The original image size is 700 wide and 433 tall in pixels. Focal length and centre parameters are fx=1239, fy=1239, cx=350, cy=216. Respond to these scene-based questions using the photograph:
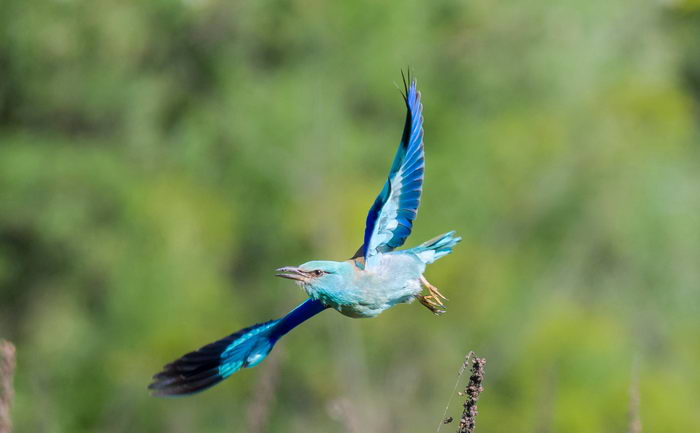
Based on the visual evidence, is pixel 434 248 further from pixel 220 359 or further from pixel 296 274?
pixel 220 359

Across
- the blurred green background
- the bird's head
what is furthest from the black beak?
the blurred green background

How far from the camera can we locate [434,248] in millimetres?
5332

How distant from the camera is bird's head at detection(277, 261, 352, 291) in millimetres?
4621

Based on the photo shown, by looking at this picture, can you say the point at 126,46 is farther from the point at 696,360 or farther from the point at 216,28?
the point at 696,360

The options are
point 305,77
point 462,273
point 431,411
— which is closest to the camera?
point 431,411

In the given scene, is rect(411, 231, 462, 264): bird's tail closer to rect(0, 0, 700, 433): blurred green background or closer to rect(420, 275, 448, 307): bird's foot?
rect(420, 275, 448, 307): bird's foot

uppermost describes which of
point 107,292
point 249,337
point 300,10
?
point 300,10

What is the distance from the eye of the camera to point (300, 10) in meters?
23.1

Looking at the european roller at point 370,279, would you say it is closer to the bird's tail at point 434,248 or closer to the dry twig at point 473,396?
the bird's tail at point 434,248

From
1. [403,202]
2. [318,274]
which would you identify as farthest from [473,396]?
[403,202]

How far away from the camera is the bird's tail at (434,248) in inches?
204

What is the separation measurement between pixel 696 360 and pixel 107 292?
35.1 feet

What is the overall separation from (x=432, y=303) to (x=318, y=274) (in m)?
0.55

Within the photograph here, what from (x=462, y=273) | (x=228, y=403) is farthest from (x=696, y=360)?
(x=228, y=403)
